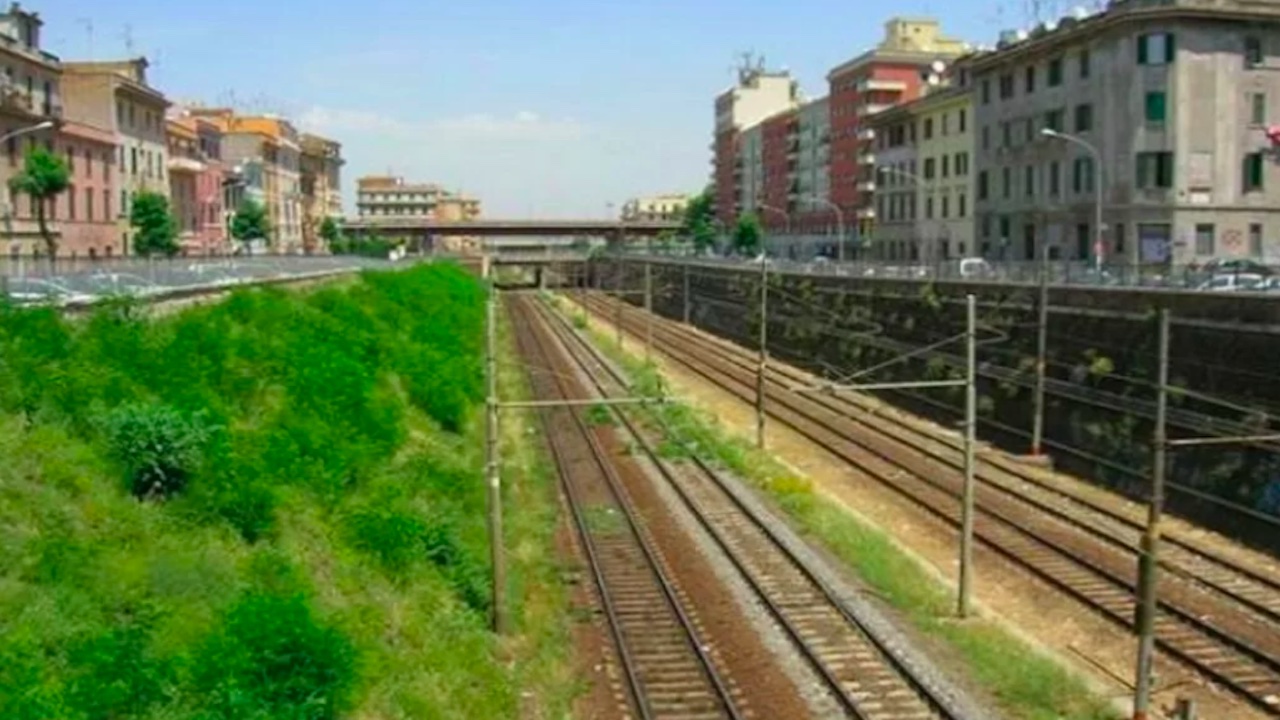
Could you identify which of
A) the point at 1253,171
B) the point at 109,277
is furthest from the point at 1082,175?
the point at 109,277

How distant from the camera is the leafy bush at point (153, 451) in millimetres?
19781

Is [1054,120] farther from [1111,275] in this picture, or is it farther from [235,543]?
[235,543]

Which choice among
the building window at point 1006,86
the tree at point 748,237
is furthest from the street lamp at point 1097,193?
the tree at point 748,237

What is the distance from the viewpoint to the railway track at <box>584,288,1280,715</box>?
21.8m

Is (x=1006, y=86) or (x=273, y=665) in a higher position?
(x=1006, y=86)

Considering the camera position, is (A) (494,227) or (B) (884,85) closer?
(B) (884,85)

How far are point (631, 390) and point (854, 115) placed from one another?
259 ft

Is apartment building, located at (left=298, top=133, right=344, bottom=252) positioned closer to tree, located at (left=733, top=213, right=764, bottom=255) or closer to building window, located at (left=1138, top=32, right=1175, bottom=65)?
tree, located at (left=733, top=213, right=764, bottom=255)

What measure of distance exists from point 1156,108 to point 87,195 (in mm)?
56423

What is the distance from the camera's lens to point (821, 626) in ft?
73.8

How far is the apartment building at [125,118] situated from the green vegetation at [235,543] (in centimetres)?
5665

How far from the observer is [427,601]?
21594 mm

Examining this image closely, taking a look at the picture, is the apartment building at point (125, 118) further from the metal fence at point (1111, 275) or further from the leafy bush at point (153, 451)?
the leafy bush at point (153, 451)

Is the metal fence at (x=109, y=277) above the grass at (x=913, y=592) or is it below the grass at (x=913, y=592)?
above
